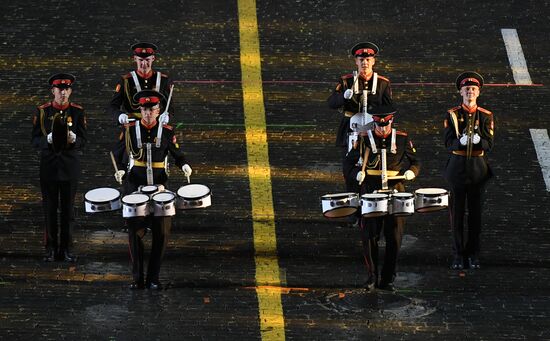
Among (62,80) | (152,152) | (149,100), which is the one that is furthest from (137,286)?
(62,80)

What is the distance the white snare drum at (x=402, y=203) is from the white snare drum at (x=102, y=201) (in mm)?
3303

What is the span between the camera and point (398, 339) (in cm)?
2342

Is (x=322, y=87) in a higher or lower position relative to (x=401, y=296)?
higher

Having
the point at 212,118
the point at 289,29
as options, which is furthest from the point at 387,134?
the point at 289,29

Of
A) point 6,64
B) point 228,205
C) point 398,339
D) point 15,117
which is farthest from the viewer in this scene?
point 6,64

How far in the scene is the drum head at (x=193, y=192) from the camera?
2417 cm

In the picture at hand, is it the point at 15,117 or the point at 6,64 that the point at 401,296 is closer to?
the point at 15,117

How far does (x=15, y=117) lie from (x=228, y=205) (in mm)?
4474

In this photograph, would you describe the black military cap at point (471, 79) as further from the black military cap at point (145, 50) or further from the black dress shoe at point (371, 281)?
the black military cap at point (145, 50)

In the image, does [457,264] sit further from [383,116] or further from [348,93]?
[348,93]

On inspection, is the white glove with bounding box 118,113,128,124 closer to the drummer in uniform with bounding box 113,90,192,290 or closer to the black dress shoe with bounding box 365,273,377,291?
the drummer in uniform with bounding box 113,90,192,290

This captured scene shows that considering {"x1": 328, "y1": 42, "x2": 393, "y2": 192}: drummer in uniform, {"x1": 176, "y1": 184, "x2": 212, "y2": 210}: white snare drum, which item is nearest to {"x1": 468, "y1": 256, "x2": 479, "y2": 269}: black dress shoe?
{"x1": 328, "y1": 42, "x2": 393, "y2": 192}: drummer in uniform

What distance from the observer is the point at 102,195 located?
24359 mm

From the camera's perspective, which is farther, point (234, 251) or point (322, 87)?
point (322, 87)
